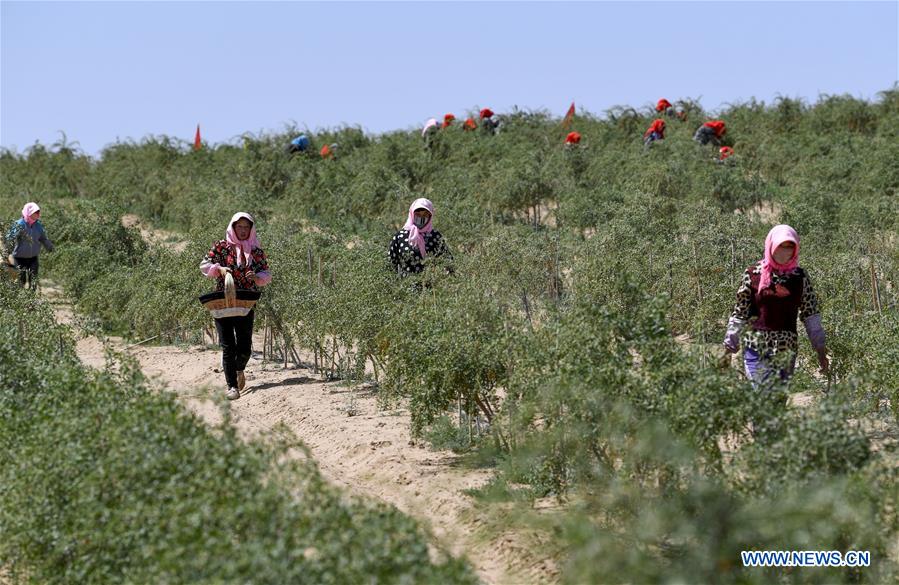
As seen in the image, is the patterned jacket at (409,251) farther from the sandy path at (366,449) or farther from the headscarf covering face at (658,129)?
the headscarf covering face at (658,129)

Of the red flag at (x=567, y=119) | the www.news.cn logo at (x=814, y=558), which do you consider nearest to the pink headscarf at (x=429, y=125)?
the red flag at (x=567, y=119)

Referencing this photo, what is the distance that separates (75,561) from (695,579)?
2.39 metres

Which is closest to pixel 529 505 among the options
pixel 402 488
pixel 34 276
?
pixel 402 488

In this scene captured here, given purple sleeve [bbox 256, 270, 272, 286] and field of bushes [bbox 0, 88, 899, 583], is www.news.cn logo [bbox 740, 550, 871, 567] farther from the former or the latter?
purple sleeve [bbox 256, 270, 272, 286]

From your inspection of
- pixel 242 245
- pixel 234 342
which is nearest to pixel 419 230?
pixel 242 245

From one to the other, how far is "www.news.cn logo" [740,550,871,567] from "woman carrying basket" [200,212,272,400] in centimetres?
561

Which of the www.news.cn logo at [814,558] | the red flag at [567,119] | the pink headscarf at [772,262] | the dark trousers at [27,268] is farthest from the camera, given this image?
the red flag at [567,119]

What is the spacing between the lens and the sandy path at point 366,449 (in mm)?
6090

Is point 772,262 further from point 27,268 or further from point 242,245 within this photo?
point 27,268

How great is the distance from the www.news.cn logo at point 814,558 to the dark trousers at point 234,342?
5.73 metres

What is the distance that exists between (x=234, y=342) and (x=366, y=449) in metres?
2.07

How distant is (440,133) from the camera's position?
2544 centimetres

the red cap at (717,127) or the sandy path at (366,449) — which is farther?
the red cap at (717,127)

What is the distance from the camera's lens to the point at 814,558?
4.75m
